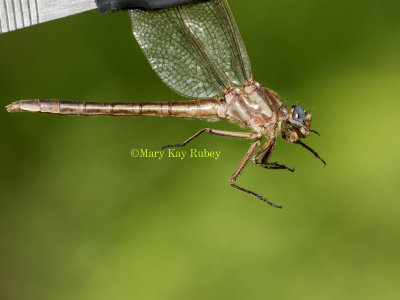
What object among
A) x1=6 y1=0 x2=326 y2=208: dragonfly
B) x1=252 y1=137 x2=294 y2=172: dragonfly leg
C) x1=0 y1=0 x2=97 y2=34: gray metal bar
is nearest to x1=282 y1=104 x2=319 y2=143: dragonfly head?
x1=6 y1=0 x2=326 y2=208: dragonfly

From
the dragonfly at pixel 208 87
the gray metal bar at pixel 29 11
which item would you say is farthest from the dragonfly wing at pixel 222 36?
the gray metal bar at pixel 29 11

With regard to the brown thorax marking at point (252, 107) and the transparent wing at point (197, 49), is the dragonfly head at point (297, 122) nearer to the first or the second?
the brown thorax marking at point (252, 107)

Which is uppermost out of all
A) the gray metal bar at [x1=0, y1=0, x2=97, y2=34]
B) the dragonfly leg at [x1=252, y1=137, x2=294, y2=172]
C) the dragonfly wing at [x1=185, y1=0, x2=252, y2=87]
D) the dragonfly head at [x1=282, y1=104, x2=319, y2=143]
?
the gray metal bar at [x1=0, y1=0, x2=97, y2=34]

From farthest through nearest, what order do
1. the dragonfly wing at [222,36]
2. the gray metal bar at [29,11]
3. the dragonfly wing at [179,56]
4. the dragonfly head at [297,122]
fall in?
1. the dragonfly wing at [222,36]
2. the dragonfly wing at [179,56]
3. the dragonfly head at [297,122]
4. the gray metal bar at [29,11]

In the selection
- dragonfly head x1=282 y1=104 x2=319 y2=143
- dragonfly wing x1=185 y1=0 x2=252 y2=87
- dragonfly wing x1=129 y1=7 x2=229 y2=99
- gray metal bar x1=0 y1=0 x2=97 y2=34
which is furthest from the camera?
dragonfly wing x1=185 y1=0 x2=252 y2=87

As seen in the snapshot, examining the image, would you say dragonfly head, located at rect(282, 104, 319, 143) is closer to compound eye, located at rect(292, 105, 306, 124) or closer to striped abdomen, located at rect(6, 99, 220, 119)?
compound eye, located at rect(292, 105, 306, 124)

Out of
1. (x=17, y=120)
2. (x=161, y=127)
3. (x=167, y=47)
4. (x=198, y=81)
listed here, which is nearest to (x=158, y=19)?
(x=167, y=47)

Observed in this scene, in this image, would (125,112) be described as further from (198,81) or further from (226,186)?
(226,186)

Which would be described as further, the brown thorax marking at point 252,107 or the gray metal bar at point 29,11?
the brown thorax marking at point 252,107
